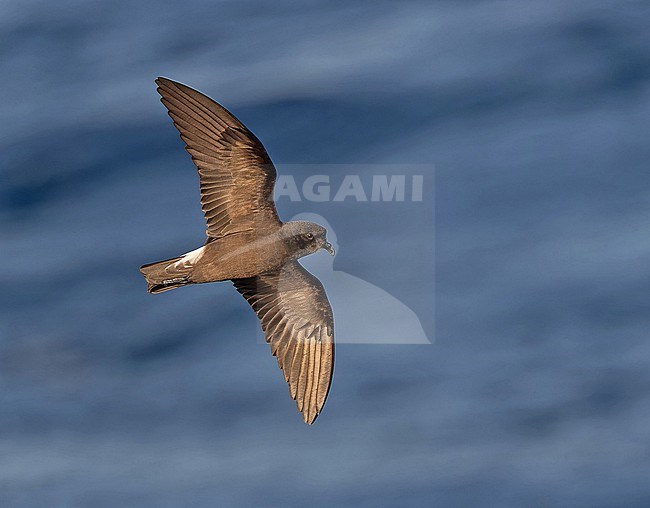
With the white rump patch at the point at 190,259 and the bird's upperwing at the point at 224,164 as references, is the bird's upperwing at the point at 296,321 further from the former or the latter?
the white rump patch at the point at 190,259

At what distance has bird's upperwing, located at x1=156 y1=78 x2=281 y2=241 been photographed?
12.6m

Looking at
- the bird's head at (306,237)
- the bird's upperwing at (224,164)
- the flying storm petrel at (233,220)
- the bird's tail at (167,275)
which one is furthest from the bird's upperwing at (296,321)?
the bird's tail at (167,275)

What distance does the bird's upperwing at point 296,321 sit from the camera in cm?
1303

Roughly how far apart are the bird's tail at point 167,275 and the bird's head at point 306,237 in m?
0.89

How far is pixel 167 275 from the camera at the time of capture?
489 inches

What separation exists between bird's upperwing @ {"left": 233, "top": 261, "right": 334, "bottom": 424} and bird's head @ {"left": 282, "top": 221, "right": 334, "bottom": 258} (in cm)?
48

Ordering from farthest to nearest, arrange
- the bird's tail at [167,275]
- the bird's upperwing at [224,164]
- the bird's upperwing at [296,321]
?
the bird's upperwing at [296,321] → the bird's upperwing at [224,164] → the bird's tail at [167,275]

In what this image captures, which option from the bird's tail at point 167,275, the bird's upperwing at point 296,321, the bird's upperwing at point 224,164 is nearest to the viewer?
the bird's tail at point 167,275

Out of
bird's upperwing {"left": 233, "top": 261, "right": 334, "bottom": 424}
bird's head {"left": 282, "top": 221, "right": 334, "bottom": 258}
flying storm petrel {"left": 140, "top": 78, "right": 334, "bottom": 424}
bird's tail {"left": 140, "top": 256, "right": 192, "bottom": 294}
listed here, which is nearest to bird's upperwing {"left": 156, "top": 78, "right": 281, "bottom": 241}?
flying storm petrel {"left": 140, "top": 78, "right": 334, "bottom": 424}

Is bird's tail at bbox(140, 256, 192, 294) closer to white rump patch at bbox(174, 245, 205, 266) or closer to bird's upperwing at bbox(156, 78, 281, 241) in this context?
white rump patch at bbox(174, 245, 205, 266)

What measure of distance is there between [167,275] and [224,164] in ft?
3.57

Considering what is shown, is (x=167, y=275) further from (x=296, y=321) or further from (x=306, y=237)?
(x=296, y=321)

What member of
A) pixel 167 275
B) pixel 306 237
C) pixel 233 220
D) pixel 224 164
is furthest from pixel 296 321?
pixel 224 164

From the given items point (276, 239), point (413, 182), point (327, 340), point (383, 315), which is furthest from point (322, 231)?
point (413, 182)
